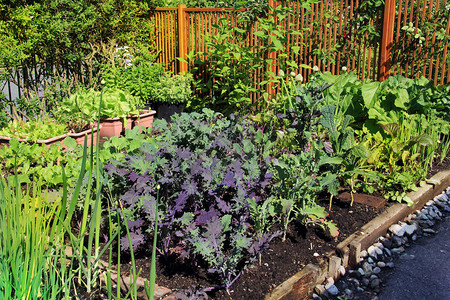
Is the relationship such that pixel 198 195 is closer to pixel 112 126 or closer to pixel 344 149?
pixel 344 149

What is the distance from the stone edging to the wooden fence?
8.14ft

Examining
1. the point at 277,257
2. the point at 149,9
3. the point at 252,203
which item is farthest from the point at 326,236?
the point at 149,9

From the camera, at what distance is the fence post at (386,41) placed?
572cm

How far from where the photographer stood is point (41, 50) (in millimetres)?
6238

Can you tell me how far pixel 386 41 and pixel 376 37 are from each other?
242 mm

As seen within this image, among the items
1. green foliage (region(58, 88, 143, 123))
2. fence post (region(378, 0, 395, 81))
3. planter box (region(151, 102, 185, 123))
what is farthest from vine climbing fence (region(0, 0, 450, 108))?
green foliage (region(58, 88, 143, 123))

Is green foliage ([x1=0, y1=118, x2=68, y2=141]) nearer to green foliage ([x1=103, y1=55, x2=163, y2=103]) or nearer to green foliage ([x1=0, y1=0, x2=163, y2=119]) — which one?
green foliage ([x1=0, y1=0, x2=163, y2=119])

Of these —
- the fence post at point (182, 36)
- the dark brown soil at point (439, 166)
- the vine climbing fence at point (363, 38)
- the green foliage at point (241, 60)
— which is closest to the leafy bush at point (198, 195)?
the dark brown soil at point (439, 166)

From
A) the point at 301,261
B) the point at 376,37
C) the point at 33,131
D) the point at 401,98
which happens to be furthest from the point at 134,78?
the point at 301,261

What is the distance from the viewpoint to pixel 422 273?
2781mm

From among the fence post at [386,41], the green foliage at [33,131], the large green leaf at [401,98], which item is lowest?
the green foliage at [33,131]

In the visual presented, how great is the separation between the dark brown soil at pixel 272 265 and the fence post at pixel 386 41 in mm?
3321

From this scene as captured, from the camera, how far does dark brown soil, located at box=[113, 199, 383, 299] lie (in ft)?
7.47

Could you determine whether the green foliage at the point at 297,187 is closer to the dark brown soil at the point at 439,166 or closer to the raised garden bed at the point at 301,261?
the raised garden bed at the point at 301,261
